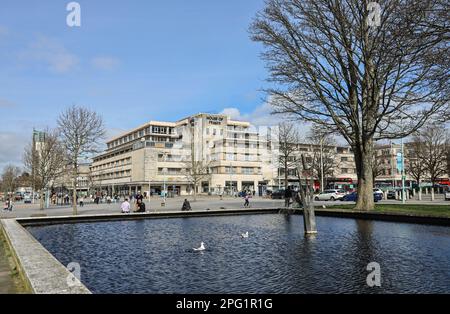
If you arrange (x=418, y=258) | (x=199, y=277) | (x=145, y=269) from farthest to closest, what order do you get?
(x=418, y=258) → (x=145, y=269) → (x=199, y=277)

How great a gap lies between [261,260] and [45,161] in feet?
138

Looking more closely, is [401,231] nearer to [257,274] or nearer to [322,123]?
[257,274]

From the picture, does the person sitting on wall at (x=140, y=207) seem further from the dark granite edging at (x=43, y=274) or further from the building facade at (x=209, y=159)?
the building facade at (x=209, y=159)

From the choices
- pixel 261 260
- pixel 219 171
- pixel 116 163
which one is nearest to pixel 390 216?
pixel 261 260

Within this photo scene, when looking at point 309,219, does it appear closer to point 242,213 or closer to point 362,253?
point 362,253

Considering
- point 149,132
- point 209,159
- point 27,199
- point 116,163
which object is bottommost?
point 27,199

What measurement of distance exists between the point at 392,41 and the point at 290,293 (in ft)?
42.3

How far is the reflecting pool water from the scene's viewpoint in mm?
8164

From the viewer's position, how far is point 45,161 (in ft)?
152

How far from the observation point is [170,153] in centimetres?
11519

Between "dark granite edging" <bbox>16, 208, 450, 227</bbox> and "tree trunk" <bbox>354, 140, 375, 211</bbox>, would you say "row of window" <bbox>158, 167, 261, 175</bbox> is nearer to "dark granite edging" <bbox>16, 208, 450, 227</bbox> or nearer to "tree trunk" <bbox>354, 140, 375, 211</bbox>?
"dark granite edging" <bbox>16, 208, 450, 227</bbox>

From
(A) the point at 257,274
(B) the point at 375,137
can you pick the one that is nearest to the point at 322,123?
(B) the point at 375,137

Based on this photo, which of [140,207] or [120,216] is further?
[140,207]

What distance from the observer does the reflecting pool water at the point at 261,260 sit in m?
8.16
